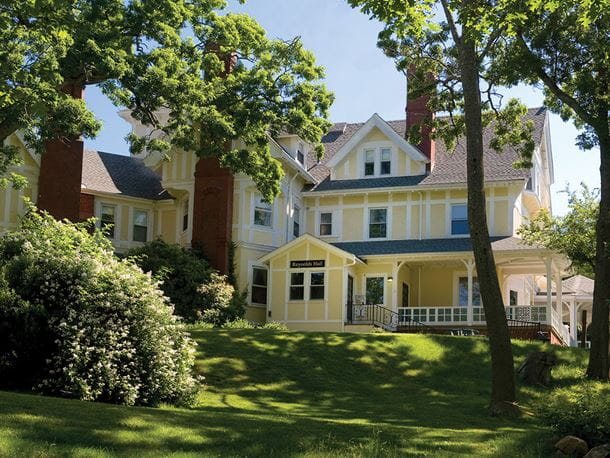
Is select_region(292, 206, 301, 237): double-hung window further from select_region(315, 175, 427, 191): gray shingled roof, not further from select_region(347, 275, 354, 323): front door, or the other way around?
select_region(347, 275, 354, 323): front door

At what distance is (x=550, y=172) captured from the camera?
44.0 metres

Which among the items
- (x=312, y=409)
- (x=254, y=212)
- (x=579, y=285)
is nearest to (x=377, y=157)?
(x=254, y=212)

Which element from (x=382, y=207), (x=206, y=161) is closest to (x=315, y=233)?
(x=382, y=207)

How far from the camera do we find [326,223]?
37375 mm

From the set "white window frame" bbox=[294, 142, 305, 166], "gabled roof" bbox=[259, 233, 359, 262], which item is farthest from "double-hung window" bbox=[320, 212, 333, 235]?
"gabled roof" bbox=[259, 233, 359, 262]

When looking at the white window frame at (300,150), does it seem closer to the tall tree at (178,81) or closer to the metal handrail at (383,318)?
the metal handrail at (383,318)

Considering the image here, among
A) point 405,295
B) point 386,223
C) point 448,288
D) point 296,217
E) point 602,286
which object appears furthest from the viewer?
point 296,217

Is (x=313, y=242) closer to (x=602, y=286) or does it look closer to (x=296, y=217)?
(x=296, y=217)

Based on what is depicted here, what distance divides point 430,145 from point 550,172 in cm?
1028

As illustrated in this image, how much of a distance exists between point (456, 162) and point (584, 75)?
1537 cm

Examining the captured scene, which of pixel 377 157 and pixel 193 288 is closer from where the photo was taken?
pixel 193 288

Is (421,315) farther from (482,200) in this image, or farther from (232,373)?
(482,200)

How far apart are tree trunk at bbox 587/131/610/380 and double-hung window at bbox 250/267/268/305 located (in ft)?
52.2

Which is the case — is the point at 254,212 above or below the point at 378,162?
below
